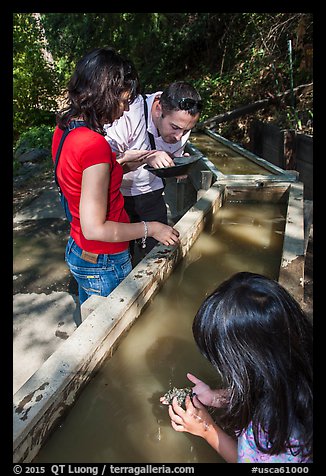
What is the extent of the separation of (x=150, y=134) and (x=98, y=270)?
107 centimetres

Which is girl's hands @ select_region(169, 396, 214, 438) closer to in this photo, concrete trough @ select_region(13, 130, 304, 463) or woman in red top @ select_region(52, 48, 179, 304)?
concrete trough @ select_region(13, 130, 304, 463)

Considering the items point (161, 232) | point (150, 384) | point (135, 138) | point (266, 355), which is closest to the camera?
point (266, 355)

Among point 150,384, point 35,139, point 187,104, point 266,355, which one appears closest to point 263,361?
point 266,355

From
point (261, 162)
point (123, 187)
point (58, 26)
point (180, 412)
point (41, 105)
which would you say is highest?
point (58, 26)

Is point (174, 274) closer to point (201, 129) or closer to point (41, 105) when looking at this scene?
point (201, 129)

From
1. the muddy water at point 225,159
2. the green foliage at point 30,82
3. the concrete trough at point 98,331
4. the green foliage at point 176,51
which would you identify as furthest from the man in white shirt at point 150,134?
the green foliage at point 30,82

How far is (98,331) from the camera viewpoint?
1622 millimetres

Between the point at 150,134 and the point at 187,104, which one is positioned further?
the point at 150,134

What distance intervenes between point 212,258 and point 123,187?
77cm

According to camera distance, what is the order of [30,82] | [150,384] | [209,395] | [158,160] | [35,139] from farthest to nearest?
[30,82]
[35,139]
[158,160]
[150,384]
[209,395]

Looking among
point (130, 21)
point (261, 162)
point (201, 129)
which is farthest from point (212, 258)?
point (130, 21)

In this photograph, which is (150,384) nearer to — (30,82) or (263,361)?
(263,361)

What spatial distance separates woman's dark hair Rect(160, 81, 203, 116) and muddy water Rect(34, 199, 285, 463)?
0.90 metres

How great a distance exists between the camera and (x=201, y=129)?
791cm
